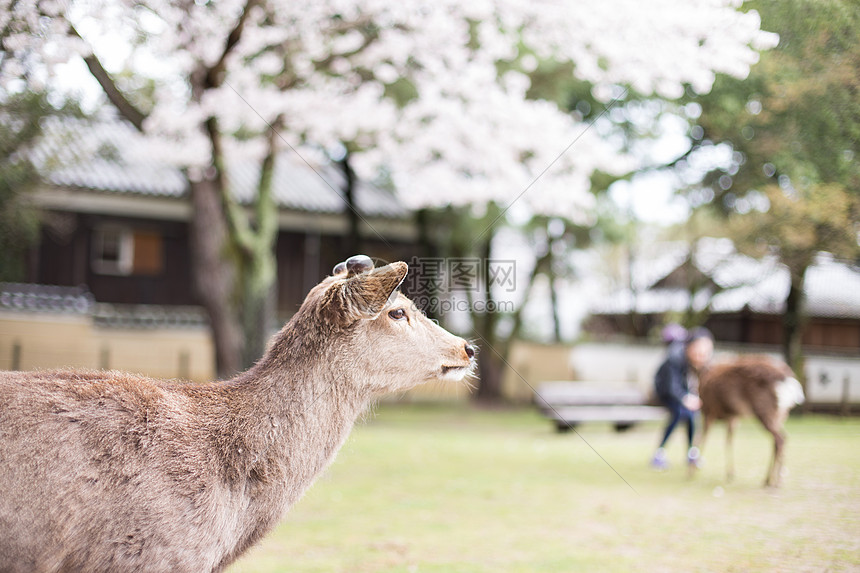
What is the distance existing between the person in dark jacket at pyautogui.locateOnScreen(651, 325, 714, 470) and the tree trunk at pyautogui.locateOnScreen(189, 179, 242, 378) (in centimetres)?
644

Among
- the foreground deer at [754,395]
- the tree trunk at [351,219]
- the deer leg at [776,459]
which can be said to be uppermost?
the tree trunk at [351,219]

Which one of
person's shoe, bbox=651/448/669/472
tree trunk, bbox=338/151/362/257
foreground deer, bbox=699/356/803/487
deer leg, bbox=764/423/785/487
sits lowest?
person's shoe, bbox=651/448/669/472

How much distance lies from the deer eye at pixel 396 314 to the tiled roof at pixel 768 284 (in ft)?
11.6

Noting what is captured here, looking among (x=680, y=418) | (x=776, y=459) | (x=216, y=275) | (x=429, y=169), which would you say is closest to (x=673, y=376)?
(x=680, y=418)

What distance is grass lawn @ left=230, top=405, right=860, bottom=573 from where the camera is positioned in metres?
5.02

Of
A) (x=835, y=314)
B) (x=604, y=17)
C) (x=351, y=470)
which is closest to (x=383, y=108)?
(x=604, y=17)

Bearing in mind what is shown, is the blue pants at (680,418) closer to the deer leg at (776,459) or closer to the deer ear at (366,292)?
the deer leg at (776,459)

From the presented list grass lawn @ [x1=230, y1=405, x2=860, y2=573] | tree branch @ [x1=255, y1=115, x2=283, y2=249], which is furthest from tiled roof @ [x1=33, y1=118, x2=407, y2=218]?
grass lawn @ [x1=230, y1=405, x2=860, y2=573]

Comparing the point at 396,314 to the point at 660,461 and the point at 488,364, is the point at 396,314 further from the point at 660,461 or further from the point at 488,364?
the point at 488,364

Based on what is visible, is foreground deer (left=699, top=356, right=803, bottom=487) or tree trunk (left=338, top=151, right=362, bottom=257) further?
tree trunk (left=338, top=151, right=362, bottom=257)

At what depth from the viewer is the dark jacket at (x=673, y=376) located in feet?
31.8

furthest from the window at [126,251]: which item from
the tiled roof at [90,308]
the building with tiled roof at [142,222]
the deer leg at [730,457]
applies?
the deer leg at [730,457]

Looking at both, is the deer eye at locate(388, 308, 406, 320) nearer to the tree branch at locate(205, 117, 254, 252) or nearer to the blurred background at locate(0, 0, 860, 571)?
→ the blurred background at locate(0, 0, 860, 571)

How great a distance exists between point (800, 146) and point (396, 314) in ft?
12.6
